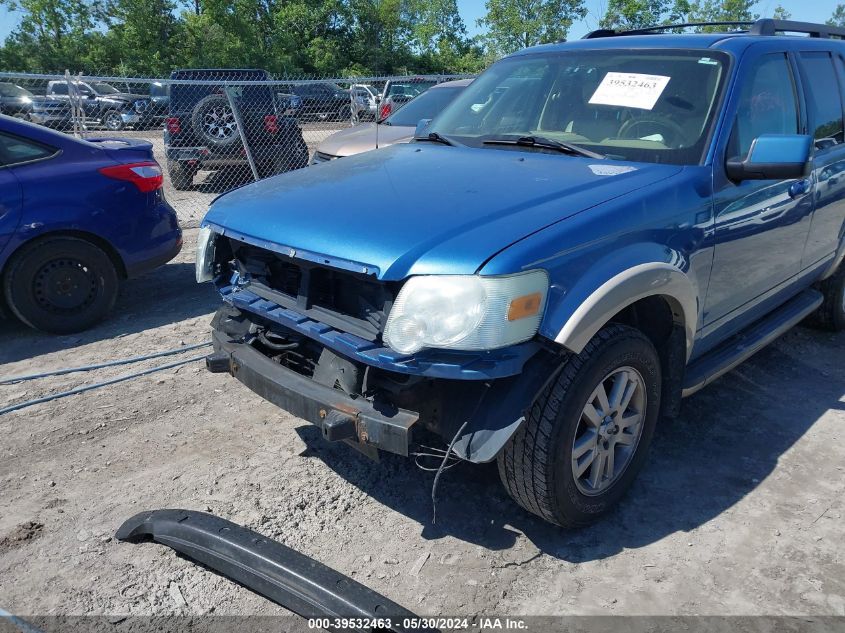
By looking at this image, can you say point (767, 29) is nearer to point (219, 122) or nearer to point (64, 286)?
point (64, 286)

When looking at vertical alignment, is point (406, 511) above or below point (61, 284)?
below

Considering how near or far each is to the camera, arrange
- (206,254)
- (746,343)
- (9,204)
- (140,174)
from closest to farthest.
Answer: (206,254), (746,343), (9,204), (140,174)

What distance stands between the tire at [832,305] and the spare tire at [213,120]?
27.4ft

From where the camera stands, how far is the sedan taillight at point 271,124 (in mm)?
10773

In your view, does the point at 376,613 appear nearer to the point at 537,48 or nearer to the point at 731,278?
the point at 731,278

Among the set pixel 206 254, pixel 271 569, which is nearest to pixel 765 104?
pixel 206 254

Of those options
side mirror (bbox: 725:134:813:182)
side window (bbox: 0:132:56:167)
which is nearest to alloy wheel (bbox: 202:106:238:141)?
side window (bbox: 0:132:56:167)

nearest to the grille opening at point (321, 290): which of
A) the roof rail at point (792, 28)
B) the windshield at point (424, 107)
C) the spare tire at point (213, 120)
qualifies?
the roof rail at point (792, 28)

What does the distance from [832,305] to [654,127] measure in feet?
8.86

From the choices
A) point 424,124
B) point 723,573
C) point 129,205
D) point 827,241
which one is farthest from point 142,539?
point 827,241

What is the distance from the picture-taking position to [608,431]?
2.93m

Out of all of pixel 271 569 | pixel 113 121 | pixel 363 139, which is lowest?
A: pixel 271 569

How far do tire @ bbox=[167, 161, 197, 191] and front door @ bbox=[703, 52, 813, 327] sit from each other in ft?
30.1

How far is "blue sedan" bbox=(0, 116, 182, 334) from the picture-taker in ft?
16.3
